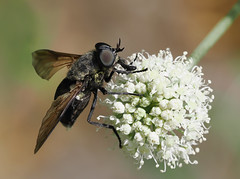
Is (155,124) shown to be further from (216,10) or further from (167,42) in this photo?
(216,10)

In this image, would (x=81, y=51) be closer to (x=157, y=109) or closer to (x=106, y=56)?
(x=106, y=56)

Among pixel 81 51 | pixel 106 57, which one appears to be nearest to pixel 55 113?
pixel 106 57

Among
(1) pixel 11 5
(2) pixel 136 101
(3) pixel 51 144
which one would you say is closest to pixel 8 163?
(3) pixel 51 144

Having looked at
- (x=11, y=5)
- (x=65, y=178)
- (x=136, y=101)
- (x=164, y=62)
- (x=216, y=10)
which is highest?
(x=216, y=10)

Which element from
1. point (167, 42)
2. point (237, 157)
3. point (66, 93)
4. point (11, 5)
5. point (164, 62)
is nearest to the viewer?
point (66, 93)

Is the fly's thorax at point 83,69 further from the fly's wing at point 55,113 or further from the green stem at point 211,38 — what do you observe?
the green stem at point 211,38

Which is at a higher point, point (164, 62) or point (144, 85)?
point (164, 62)
